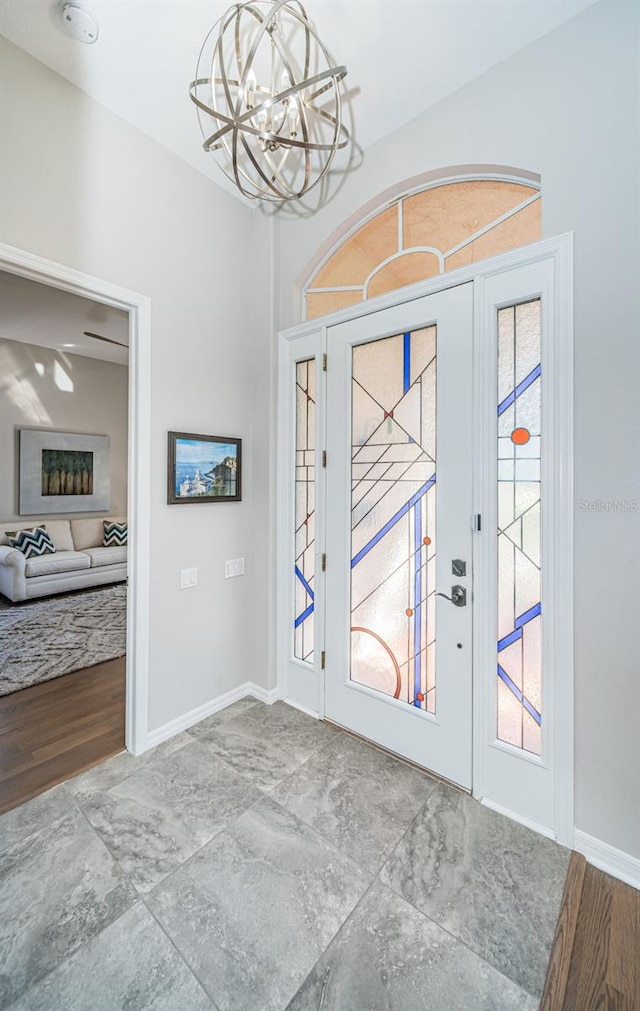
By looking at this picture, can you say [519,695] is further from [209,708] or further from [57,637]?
[57,637]

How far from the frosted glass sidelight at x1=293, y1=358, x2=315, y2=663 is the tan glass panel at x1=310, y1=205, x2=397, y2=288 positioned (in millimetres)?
501

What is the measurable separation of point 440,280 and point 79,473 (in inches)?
237

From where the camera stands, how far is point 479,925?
1.37m

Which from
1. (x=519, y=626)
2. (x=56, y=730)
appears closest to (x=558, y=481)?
(x=519, y=626)

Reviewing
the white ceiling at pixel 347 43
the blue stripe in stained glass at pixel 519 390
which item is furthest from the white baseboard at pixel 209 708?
the white ceiling at pixel 347 43

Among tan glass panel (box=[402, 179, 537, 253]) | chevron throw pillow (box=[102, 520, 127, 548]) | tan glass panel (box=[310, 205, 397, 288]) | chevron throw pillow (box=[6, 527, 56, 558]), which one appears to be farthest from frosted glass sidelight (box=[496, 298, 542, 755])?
chevron throw pillow (box=[102, 520, 127, 548])

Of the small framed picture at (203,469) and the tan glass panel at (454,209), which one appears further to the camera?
the small framed picture at (203,469)

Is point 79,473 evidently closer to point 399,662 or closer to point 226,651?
point 226,651

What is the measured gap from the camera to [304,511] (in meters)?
2.67

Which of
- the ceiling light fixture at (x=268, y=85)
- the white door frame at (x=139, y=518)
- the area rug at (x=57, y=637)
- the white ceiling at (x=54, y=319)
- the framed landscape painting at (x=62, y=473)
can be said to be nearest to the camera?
the ceiling light fixture at (x=268, y=85)

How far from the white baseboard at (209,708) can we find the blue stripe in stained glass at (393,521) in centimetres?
112

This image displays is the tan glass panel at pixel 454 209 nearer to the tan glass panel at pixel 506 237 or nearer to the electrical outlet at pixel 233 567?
the tan glass panel at pixel 506 237

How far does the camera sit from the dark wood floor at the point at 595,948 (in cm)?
119

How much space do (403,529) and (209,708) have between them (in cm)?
164
